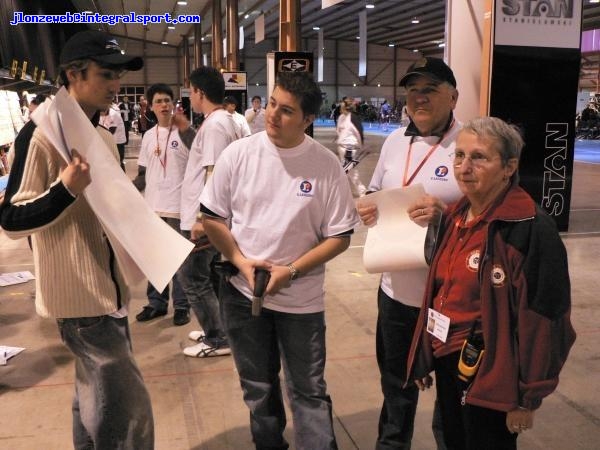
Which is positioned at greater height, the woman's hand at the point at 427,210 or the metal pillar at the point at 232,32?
the metal pillar at the point at 232,32

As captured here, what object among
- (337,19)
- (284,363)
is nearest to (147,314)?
(284,363)

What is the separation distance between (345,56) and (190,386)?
140 ft

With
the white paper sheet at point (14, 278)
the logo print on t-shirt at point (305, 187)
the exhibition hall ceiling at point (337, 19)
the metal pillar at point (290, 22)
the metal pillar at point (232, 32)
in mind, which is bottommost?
the white paper sheet at point (14, 278)

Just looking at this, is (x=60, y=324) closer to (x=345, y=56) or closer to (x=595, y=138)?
(x=595, y=138)

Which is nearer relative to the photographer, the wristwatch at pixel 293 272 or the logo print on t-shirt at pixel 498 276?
the logo print on t-shirt at pixel 498 276

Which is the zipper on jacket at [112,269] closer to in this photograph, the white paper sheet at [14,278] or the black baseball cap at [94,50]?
the black baseball cap at [94,50]

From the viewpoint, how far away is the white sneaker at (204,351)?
3.76 metres

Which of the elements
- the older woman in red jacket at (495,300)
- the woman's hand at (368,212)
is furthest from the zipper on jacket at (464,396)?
the woman's hand at (368,212)

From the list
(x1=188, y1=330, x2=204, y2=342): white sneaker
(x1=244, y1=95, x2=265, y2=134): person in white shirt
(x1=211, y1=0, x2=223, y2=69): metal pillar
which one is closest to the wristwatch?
(x1=188, y1=330, x2=204, y2=342): white sneaker

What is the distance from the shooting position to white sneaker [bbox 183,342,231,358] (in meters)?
3.76

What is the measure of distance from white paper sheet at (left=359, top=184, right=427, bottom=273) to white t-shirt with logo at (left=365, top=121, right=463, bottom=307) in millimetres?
88

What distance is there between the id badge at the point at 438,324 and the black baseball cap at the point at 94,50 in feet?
4.04

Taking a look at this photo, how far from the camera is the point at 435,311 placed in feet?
6.19

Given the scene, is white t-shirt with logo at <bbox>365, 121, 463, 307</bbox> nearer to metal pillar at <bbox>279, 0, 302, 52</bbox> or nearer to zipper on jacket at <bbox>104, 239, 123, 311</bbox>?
zipper on jacket at <bbox>104, 239, 123, 311</bbox>
